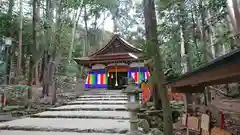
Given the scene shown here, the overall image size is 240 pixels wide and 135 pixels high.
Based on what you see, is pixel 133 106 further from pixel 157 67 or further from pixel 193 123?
pixel 157 67

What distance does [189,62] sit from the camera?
33.4 ft

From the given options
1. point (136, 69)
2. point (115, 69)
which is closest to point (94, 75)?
point (115, 69)

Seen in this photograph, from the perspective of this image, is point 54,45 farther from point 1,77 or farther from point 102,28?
point 102,28

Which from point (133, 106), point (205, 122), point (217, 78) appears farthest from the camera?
point (133, 106)

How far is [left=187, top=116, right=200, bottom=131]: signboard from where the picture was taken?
12.1 ft

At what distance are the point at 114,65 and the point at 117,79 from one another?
1.79m

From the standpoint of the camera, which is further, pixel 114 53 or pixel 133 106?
pixel 114 53

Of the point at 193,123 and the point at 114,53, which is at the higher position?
the point at 114,53

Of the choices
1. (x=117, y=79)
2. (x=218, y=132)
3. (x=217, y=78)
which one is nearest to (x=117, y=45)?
(x=117, y=79)

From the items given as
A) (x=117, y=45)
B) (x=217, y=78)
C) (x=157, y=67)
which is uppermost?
(x=117, y=45)

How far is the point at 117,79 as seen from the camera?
18.5 m

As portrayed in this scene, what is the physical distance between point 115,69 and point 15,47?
31.3 feet

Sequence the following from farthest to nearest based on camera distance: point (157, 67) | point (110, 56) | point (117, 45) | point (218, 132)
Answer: point (117, 45), point (110, 56), point (157, 67), point (218, 132)

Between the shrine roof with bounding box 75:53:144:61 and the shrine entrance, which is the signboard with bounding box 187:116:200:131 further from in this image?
the shrine entrance
